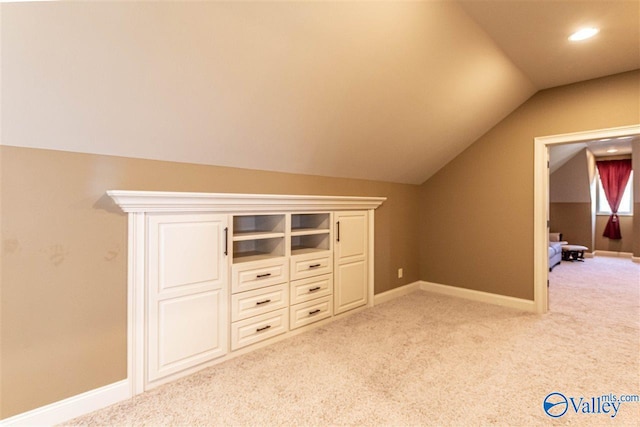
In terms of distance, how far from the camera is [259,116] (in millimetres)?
2314

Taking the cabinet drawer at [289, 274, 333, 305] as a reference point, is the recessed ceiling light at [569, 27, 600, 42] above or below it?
above

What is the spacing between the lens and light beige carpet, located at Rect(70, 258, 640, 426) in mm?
1859

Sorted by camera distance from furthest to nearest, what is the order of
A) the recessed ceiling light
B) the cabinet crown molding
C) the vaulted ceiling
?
the recessed ceiling light, the cabinet crown molding, the vaulted ceiling

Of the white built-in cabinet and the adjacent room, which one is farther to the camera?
the white built-in cabinet

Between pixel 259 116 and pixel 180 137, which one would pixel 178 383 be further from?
pixel 259 116

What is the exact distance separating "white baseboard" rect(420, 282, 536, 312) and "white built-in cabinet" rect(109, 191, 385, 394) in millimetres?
1587

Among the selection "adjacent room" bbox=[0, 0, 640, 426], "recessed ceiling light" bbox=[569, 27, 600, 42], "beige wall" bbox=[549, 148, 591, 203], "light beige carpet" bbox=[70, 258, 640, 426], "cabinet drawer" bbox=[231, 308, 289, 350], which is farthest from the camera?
"beige wall" bbox=[549, 148, 591, 203]

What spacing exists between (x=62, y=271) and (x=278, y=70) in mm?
1717

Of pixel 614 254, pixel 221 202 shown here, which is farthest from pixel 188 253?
pixel 614 254
